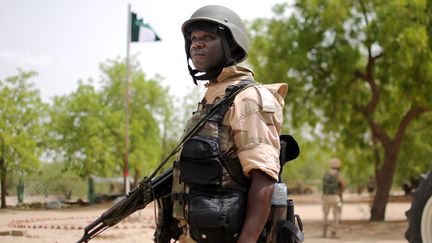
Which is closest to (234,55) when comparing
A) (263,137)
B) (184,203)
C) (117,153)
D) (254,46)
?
(263,137)

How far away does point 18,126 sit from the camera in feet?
21.8

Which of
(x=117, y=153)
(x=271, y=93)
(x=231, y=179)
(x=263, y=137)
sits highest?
(x=271, y=93)

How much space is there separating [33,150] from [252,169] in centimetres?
562

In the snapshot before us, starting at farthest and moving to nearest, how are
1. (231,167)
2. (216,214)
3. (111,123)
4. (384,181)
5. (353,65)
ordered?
(111,123) → (384,181) → (353,65) → (231,167) → (216,214)

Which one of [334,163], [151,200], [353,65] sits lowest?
[334,163]

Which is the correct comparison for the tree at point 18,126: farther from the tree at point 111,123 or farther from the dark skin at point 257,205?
the tree at point 111,123

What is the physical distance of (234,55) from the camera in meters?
2.75

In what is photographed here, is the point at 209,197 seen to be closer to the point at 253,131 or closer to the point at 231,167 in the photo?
the point at 231,167

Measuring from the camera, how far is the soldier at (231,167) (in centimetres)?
236

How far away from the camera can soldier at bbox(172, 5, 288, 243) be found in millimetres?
2359

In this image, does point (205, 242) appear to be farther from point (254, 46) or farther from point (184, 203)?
point (254, 46)

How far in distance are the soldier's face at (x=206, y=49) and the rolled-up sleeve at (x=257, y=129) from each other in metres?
0.25

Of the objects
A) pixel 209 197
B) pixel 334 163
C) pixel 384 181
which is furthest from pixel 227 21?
pixel 384 181

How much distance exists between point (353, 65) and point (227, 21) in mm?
12981
